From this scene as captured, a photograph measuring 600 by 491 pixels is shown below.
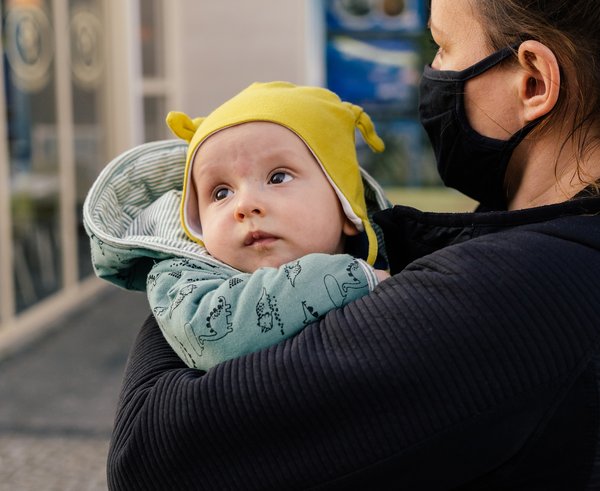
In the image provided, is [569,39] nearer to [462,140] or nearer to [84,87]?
[462,140]

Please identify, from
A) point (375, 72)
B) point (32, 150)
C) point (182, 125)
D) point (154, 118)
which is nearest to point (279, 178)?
point (182, 125)

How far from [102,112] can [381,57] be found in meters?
2.73

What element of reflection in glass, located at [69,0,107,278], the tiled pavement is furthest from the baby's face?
reflection in glass, located at [69,0,107,278]

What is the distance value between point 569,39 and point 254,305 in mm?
621

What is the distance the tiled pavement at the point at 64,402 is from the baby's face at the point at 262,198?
282 centimetres

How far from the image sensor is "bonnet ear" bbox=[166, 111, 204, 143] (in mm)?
1741

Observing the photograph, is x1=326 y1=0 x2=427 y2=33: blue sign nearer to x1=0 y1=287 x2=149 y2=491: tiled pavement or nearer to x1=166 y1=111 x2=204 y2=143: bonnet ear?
x1=0 y1=287 x2=149 y2=491: tiled pavement

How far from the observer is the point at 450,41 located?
1.55 m

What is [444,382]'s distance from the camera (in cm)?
118

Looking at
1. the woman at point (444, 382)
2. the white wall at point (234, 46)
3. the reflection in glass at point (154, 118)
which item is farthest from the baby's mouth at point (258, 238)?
the reflection in glass at point (154, 118)

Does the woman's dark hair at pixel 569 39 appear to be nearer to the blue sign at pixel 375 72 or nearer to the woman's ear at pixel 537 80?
the woman's ear at pixel 537 80

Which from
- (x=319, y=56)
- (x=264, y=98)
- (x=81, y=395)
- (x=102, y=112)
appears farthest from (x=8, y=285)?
(x=264, y=98)

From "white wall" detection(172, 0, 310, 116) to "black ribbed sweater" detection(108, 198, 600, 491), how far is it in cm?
770

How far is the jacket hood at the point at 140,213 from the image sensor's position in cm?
164
